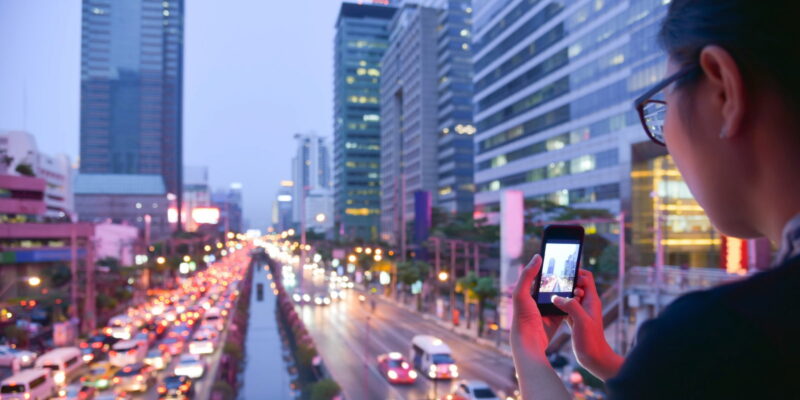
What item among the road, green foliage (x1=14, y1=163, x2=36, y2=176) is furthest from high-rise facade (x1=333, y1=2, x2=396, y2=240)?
green foliage (x1=14, y1=163, x2=36, y2=176)

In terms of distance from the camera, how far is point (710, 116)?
0.94m

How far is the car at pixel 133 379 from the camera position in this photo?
16.3 m

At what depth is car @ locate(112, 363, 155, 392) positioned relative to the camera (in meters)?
16.3

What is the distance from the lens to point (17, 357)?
59.4 feet

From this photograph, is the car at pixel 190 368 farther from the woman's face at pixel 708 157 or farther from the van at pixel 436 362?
the woman's face at pixel 708 157

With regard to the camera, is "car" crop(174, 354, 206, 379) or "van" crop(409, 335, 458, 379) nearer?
"van" crop(409, 335, 458, 379)

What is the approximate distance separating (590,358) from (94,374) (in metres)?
20.2

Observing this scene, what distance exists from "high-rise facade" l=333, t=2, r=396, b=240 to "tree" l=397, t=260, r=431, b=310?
210 feet

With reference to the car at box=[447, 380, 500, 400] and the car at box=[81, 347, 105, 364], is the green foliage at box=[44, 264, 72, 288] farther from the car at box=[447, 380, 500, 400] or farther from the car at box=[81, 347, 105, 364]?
the car at box=[447, 380, 500, 400]

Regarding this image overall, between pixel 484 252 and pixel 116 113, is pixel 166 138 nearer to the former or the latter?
pixel 116 113

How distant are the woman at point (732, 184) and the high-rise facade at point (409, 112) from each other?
56338 mm

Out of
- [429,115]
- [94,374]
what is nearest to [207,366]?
[94,374]

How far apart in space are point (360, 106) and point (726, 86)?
104770mm

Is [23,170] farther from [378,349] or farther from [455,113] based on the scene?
[455,113]
